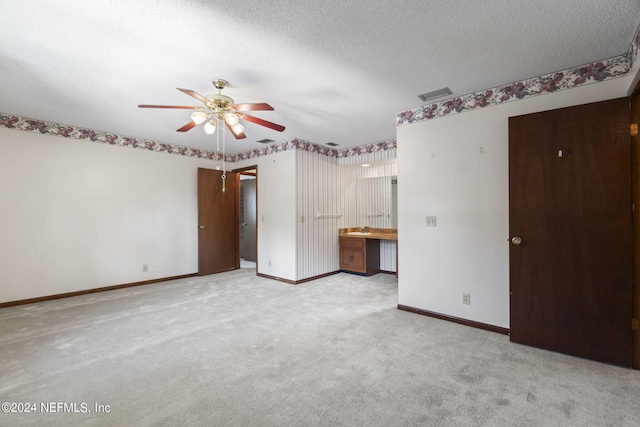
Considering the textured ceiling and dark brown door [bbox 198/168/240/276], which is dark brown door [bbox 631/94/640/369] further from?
dark brown door [bbox 198/168/240/276]

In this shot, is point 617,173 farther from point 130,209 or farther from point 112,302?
point 130,209

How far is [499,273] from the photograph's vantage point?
9.05ft

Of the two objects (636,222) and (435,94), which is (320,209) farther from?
(636,222)

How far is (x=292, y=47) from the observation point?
2.12 m

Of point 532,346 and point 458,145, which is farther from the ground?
point 458,145

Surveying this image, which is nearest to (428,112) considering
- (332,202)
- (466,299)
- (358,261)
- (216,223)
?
(466,299)

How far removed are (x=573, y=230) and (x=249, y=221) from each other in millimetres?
6569

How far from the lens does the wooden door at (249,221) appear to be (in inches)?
290

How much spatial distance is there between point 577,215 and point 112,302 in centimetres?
527

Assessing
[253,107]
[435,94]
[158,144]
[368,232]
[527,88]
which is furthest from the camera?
[368,232]

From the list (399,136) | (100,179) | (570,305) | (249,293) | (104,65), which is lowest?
(249,293)

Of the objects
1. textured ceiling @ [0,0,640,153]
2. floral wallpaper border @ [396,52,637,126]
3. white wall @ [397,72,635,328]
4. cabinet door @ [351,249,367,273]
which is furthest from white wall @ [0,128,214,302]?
floral wallpaper border @ [396,52,637,126]

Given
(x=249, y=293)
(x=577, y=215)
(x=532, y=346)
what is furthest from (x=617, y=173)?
(x=249, y=293)

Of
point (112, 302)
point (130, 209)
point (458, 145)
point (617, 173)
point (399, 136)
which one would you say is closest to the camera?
point (617, 173)
